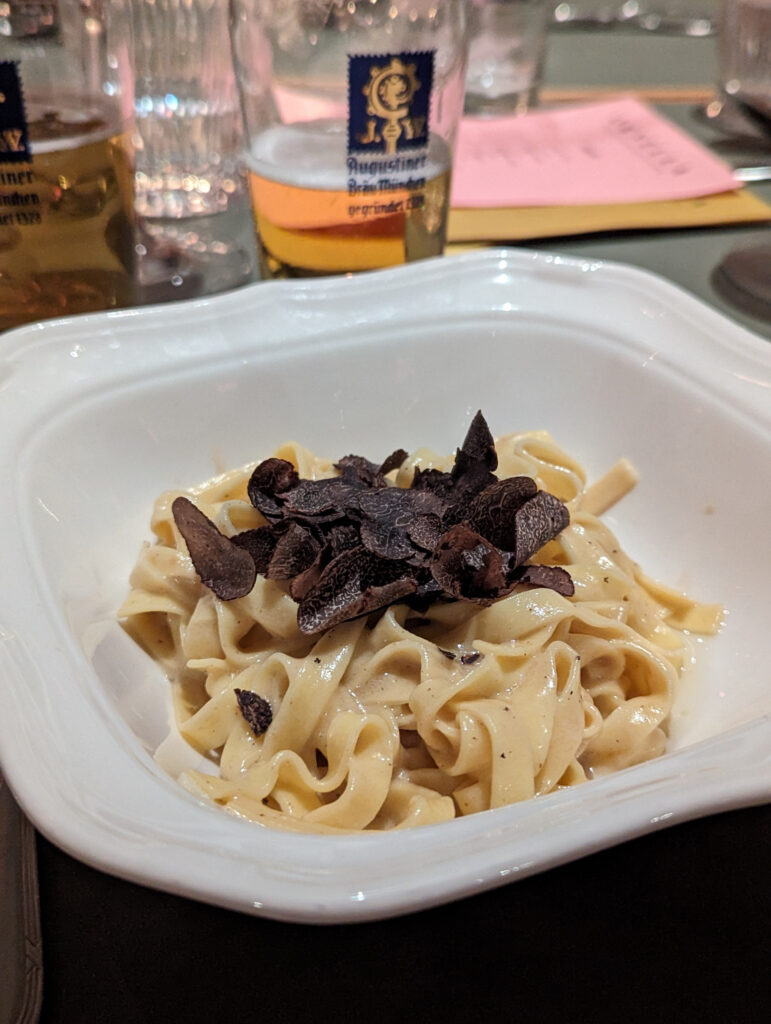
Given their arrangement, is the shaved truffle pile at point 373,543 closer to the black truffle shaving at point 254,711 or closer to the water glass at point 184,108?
the black truffle shaving at point 254,711

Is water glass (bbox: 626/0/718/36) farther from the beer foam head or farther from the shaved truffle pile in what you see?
the shaved truffle pile

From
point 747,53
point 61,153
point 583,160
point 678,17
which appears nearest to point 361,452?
point 61,153

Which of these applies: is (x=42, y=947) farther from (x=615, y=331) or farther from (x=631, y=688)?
(x=615, y=331)

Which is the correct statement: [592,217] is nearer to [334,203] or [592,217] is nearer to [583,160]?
[583,160]

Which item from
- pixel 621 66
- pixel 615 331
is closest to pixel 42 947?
pixel 615 331

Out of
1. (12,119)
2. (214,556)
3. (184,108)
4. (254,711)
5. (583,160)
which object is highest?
(12,119)

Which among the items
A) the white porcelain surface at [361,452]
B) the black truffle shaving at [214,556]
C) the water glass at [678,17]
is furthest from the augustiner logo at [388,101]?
the water glass at [678,17]
